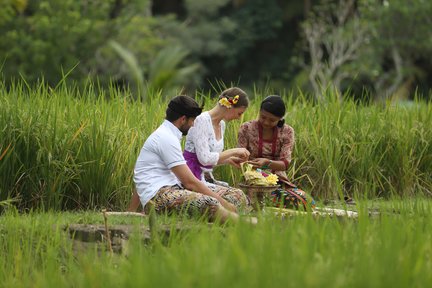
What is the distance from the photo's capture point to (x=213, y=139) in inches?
295

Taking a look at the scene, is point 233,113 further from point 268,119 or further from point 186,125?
point 186,125

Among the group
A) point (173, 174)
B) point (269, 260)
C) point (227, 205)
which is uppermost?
point (269, 260)

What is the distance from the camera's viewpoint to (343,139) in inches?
362

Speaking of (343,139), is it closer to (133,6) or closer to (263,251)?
(263,251)

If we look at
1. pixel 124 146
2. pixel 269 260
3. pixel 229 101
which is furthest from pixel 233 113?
pixel 269 260

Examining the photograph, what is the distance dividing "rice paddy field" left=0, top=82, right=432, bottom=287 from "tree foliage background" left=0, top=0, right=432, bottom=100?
7.71 metres

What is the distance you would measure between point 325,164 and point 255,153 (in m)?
1.17

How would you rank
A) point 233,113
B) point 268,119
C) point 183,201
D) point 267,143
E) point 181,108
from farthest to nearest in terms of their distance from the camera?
point 267,143
point 268,119
point 233,113
point 181,108
point 183,201

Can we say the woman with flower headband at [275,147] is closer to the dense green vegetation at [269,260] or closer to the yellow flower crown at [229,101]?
the yellow flower crown at [229,101]

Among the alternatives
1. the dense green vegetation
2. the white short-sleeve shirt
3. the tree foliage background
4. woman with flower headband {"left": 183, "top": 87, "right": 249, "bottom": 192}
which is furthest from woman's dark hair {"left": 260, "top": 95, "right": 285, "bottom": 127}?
the tree foliage background

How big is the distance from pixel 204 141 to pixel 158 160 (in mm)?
469

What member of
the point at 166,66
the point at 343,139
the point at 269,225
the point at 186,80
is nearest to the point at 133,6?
the point at 166,66

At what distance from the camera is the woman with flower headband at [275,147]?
7820 mm

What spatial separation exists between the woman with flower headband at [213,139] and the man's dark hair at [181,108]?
1.32ft
